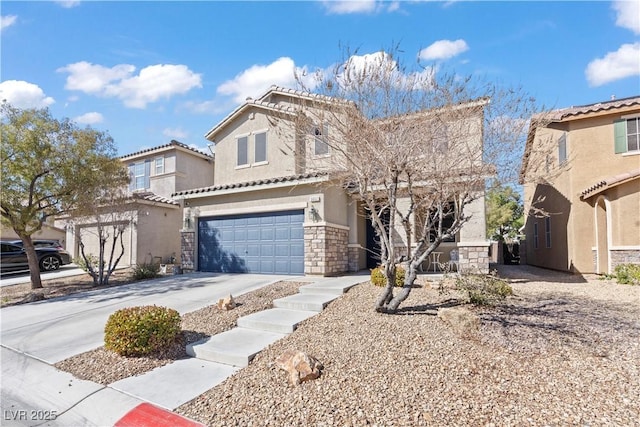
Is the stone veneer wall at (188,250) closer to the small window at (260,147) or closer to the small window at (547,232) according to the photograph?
the small window at (260,147)

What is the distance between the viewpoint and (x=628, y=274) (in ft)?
34.4

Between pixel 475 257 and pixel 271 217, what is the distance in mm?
7438

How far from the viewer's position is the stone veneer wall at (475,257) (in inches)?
460

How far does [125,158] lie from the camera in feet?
75.4

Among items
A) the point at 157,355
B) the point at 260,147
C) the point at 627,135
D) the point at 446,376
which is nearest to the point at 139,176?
the point at 260,147

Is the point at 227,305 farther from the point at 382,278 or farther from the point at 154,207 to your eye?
the point at 154,207

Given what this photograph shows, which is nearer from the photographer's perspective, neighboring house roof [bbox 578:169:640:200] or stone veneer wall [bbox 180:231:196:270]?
neighboring house roof [bbox 578:169:640:200]

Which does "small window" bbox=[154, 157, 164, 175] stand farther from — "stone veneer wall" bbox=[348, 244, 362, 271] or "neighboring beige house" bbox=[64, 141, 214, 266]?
"stone veneer wall" bbox=[348, 244, 362, 271]

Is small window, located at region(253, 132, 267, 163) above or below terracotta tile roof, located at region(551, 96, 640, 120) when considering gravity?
below

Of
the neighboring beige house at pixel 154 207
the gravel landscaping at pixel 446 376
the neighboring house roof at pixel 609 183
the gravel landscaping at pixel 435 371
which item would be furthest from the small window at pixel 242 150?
the neighboring house roof at pixel 609 183

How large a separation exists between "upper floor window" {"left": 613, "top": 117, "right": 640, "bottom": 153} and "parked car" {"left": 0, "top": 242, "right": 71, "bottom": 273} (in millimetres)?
25745

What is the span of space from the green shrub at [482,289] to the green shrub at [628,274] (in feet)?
18.9

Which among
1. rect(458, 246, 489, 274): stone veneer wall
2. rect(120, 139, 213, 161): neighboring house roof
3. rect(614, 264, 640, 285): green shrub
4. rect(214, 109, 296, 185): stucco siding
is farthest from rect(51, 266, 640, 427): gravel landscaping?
rect(120, 139, 213, 161): neighboring house roof

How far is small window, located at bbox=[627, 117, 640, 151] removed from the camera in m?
12.8
